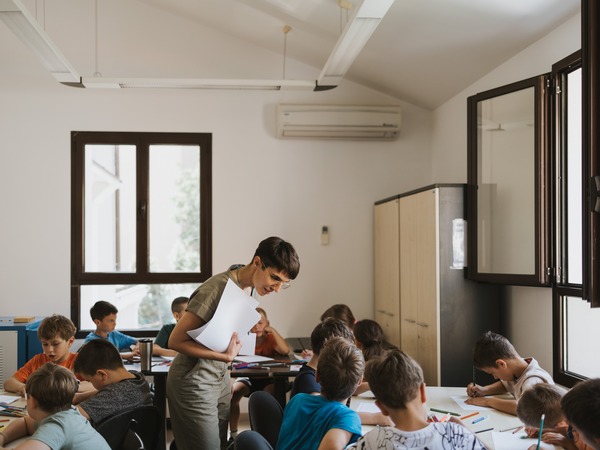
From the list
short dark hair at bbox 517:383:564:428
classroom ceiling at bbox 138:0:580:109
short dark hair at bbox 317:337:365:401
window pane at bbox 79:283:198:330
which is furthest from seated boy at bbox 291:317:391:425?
window pane at bbox 79:283:198:330

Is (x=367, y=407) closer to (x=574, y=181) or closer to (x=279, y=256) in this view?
(x=279, y=256)

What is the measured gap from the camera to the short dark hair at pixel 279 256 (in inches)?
101

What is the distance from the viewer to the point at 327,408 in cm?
219

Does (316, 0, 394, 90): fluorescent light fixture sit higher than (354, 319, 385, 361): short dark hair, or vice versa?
(316, 0, 394, 90): fluorescent light fixture

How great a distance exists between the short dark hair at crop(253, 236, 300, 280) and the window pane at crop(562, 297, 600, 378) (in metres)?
1.90

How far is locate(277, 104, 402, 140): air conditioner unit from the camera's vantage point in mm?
6027

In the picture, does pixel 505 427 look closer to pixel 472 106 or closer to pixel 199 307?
pixel 199 307

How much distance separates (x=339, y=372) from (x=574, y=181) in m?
2.23

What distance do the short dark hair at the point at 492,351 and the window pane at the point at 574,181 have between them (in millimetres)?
856

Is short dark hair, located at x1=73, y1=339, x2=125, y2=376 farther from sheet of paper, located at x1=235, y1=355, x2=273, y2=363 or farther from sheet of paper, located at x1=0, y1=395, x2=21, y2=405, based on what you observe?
sheet of paper, located at x1=235, y1=355, x2=273, y2=363

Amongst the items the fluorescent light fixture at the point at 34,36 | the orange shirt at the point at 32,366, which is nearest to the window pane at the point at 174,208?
the fluorescent light fixture at the point at 34,36

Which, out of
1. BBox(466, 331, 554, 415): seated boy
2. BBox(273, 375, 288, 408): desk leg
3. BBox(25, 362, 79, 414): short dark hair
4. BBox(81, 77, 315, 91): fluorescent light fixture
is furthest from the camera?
BBox(81, 77, 315, 91): fluorescent light fixture

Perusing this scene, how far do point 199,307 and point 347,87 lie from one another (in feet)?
13.4

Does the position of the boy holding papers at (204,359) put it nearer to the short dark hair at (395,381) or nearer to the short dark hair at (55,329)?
the short dark hair at (395,381)
